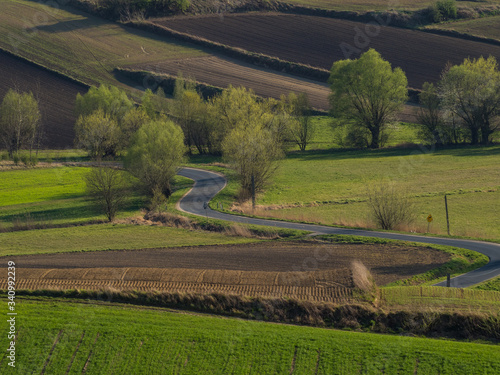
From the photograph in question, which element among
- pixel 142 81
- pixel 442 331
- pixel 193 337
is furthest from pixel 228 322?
pixel 142 81

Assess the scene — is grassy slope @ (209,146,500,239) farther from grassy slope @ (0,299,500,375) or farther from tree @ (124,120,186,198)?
grassy slope @ (0,299,500,375)

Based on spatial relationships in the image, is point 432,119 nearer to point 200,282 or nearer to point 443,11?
point 443,11

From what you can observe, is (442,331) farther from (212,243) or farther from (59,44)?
(59,44)

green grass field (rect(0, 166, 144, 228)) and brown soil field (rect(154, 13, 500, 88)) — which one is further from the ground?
brown soil field (rect(154, 13, 500, 88))

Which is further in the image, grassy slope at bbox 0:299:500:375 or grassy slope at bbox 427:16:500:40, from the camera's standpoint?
grassy slope at bbox 427:16:500:40

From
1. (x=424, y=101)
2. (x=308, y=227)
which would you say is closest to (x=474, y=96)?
(x=424, y=101)

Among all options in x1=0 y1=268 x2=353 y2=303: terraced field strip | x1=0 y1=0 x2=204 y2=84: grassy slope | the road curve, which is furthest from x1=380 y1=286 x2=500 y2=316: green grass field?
x1=0 y1=0 x2=204 y2=84: grassy slope
